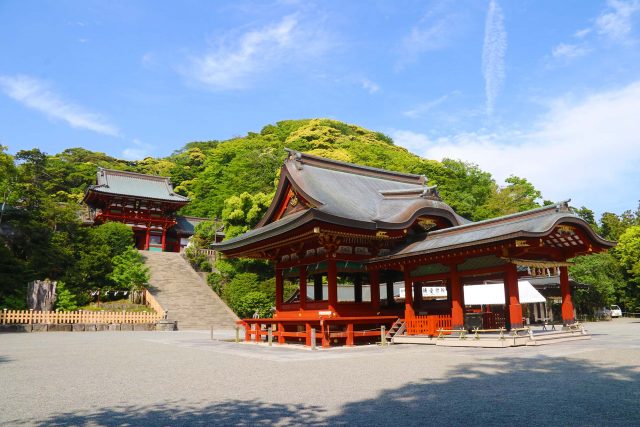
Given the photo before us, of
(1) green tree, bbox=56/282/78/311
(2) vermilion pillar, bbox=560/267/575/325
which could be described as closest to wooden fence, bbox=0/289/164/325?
(1) green tree, bbox=56/282/78/311

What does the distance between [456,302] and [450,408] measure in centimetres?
1009

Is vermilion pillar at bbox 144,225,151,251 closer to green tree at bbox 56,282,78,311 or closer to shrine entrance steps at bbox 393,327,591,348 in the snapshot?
green tree at bbox 56,282,78,311

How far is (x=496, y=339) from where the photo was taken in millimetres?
13719

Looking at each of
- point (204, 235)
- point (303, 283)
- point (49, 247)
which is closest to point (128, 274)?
point (49, 247)

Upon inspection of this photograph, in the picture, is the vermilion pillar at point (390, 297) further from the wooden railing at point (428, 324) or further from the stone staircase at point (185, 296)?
the stone staircase at point (185, 296)

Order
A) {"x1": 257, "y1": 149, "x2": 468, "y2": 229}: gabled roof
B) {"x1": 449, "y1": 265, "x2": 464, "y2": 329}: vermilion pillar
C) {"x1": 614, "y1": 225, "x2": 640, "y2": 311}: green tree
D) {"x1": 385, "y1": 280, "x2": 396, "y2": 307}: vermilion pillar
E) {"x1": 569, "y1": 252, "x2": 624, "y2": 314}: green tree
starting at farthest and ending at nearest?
{"x1": 614, "y1": 225, "x2": 640, "y2": 311}: green tree → {"x1": 569, "y1": 252, "x2": 624, "y2": 314}: green tree → {"x1": 385, "y1": 280, "x2": 396, "y2": 307}: vermilion pillar → {"x1": 257, "y1": 149, "x2": 468, "y2": 229}: gabled roof → {"x1": 449, "y1": 265, "x2": 464, "y2": 329}: vermilion pillar

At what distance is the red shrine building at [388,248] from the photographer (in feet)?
48.5

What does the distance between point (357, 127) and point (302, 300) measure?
81093 millimetres

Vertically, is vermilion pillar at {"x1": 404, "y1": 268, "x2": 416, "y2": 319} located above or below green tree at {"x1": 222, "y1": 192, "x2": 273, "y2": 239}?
below

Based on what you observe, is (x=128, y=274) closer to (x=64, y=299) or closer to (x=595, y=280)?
(x=64, y=299)

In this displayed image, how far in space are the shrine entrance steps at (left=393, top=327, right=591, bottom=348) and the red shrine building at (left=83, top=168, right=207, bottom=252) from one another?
39.2 metres

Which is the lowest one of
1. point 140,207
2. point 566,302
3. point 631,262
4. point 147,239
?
point 566,302

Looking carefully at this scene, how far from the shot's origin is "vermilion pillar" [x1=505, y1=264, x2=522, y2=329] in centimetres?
1399

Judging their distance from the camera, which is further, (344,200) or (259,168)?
(259,168)
